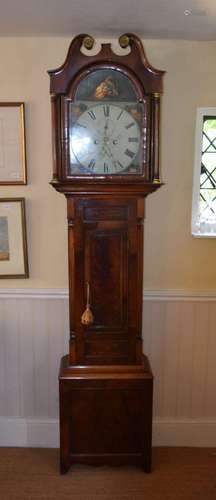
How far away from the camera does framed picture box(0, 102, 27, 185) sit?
2021 mm

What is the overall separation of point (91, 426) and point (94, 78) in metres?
1.61

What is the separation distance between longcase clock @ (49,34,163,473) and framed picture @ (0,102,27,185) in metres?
0.31

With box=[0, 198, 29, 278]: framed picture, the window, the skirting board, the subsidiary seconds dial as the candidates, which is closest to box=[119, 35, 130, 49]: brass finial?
the subsidiary seconds dial

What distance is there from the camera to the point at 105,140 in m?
1.83

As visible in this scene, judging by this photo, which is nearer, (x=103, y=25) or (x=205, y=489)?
(x=103, y=25)

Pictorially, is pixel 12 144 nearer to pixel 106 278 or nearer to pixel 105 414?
pixel 106 278

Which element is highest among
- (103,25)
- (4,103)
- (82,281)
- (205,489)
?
(103,25)

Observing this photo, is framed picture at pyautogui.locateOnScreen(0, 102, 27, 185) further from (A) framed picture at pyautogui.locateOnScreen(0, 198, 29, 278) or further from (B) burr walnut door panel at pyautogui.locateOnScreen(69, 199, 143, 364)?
(B) burr walnut door panel at pyautogui.locateOnScreen(69, 199, 143, 364)

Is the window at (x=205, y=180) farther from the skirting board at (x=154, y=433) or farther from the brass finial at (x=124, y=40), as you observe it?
the skirting board at (x=154, y=433)

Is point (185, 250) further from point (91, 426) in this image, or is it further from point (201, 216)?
point (91, 426)

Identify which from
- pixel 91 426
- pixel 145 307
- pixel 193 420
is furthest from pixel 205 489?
pixel 145 307

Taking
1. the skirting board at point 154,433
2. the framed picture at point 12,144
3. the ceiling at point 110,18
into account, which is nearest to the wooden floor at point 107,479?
the skirting board at point 154,433

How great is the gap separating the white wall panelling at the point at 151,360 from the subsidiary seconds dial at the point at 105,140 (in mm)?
734

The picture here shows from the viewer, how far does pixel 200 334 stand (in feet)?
7.31
